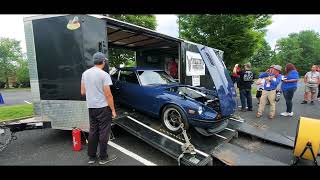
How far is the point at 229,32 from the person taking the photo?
16.4 meters

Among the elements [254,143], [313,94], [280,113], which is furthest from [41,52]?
[313,94]

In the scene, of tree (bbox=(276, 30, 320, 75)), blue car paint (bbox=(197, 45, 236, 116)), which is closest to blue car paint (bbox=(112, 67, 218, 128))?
blue car paint (bbox=(197, 45, 236, 116))

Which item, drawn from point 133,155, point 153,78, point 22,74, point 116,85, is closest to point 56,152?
point 133,155

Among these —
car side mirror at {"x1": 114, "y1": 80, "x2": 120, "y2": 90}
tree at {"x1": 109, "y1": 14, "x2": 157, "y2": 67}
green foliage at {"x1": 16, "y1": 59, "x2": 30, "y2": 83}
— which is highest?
tree at {"x1": 109, "y1": 14, "x2": 157, "y2": 67}

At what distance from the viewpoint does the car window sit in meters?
6.07

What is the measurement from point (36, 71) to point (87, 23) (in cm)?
164

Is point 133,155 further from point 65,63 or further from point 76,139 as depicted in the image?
point 65,63

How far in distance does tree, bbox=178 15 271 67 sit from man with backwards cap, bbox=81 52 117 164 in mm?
14032

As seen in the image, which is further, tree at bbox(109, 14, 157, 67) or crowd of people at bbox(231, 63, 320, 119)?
tree at bbox(109, 14, 157, 67)

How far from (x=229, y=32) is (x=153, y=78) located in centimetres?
1214

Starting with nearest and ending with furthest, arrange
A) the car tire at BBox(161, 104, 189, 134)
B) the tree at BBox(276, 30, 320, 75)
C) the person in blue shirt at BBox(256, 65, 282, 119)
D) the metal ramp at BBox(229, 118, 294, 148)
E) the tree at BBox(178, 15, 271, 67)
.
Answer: the car tire at BBox(161, 104, 189, 134) → the metal ramp at BBox(229, 118, 294, 148) → the person in blue shirt at BBox(256, 65, 282, 119) → the tree at BBox(178, 15, 271, 67) → the tree at BBox(276, 30, 320, 75)

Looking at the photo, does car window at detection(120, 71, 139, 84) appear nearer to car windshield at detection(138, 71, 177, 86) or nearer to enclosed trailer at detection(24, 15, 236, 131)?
car windshield at detection(138, 71, 177, 86)

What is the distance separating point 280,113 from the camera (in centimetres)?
804

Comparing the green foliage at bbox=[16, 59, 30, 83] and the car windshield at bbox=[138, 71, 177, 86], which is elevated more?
the car windshield at bbox=[138, 71, 177, 86]
